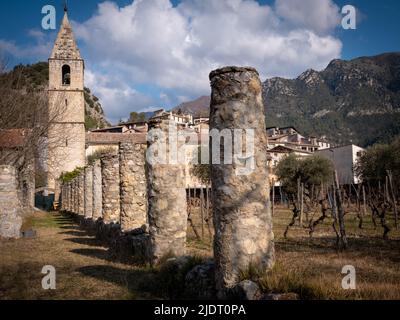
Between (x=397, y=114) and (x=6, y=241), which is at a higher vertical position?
(x=397, y=114)

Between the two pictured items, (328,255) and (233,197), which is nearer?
(233,197)

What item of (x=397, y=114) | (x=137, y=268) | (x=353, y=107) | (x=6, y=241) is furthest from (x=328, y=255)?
(x=353, y=107)

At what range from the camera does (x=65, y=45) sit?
153 feet

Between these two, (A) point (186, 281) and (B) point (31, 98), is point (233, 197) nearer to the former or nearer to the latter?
(A) point (186, 281)

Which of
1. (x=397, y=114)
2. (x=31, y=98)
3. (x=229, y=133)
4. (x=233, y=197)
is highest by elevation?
(x=397, y=114)

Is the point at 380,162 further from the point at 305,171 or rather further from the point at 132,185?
the point at 132,185

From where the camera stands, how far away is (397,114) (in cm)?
10525

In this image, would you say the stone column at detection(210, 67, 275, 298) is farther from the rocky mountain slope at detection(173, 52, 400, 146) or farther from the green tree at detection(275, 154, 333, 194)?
the rocky mountain slope at detection(173, 52, 400, 146)

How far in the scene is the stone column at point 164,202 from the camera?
28.3ft

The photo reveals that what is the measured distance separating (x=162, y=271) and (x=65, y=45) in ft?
148

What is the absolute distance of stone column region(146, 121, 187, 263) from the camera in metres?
8.64

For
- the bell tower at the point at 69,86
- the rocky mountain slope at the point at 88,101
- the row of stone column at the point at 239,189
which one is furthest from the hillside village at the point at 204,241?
the rocky mountain slope at the point at 88,101

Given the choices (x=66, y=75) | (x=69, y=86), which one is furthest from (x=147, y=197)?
(x=66, y=75)
